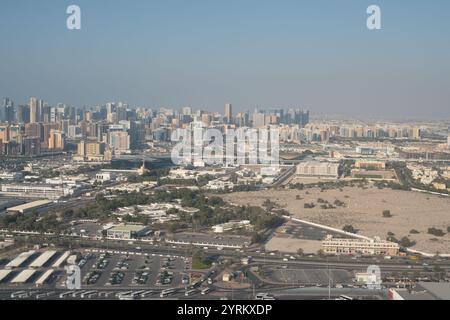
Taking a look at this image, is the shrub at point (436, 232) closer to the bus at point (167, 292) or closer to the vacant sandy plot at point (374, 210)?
the vacant sandy plot at point (374, 210)

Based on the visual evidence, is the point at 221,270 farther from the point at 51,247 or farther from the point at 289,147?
the point at 289,147

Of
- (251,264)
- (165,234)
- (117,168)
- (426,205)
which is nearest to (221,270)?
(251,264)

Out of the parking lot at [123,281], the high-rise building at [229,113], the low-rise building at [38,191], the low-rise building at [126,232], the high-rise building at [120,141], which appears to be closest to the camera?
the parking lot at [123,281]

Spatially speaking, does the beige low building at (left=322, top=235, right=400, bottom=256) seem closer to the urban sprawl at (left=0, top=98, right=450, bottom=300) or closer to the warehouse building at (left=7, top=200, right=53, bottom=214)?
the urban sprawl at (left=0, top=98, right=450, bottom=300)

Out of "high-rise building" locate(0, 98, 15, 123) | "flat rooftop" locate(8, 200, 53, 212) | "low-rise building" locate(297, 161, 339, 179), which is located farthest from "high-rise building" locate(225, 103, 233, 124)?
"flat rooftop" locate(8, 200, 53, 212)

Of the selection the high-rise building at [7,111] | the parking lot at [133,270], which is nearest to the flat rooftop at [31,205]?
the parking lot at [133,270]

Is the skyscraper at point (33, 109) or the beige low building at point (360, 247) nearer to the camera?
the beige low building at point (360, 247)

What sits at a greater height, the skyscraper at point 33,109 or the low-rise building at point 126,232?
the skyscraper at point 33,109
